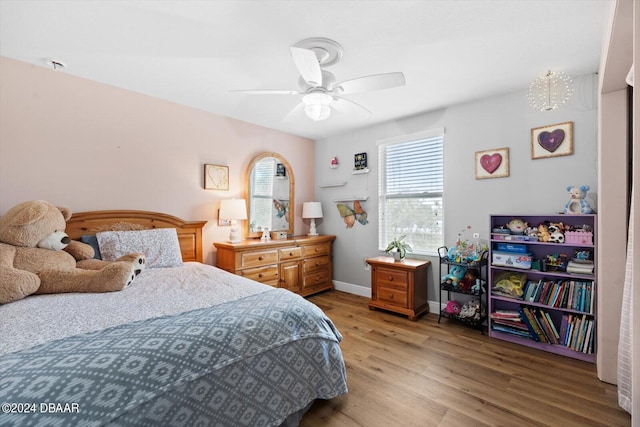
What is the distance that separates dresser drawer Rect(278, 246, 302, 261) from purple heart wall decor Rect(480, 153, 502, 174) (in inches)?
94.6

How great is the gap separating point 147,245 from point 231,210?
0.96m

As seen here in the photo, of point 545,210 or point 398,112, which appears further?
point 398,112

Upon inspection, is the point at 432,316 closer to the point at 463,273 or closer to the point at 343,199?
the point at 463,273

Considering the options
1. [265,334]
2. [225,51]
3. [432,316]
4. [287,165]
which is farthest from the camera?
[287,165]

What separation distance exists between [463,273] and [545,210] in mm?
953

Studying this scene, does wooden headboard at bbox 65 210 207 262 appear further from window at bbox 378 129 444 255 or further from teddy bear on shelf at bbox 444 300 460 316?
teddy bear on shelf at bbox 444 300 460 316

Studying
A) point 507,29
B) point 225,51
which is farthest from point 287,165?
point 507,29

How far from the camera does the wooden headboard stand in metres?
2.50

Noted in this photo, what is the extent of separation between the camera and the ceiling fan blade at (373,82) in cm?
185

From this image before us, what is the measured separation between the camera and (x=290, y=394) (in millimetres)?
1464

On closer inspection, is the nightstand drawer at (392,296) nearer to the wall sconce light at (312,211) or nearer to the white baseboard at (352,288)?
the white baseboard at (352,288)

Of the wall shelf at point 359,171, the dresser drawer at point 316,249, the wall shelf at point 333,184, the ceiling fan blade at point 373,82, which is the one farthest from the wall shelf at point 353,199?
the ceiling fan blade at point 373,82

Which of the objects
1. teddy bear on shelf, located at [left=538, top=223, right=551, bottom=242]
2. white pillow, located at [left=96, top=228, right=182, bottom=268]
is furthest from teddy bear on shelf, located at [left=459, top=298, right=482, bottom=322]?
white pillow, located at [left=96, top=228, right=182, bottom=268]

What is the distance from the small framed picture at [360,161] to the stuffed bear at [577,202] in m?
2.24
